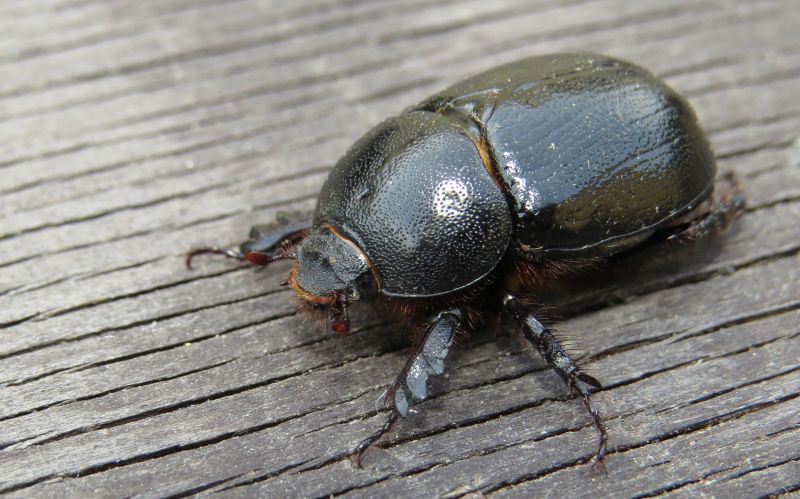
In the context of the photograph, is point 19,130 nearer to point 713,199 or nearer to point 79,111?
point 79,111

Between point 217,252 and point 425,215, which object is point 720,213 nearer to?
point 425,215

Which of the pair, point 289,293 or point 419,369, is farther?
point 289,293

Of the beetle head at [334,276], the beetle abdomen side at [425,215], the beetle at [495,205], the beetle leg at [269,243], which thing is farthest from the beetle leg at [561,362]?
the beetle leg at [269,243]

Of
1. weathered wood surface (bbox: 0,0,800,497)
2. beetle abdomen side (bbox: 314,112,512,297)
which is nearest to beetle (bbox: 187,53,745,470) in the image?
beetle abdomen side (bbox: 314,112,512,297)

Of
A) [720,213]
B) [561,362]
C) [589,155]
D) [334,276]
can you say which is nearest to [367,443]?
[334,276]

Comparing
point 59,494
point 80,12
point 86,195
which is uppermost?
point 80,12

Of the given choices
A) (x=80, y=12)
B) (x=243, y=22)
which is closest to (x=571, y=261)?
(x=243, y=22)
